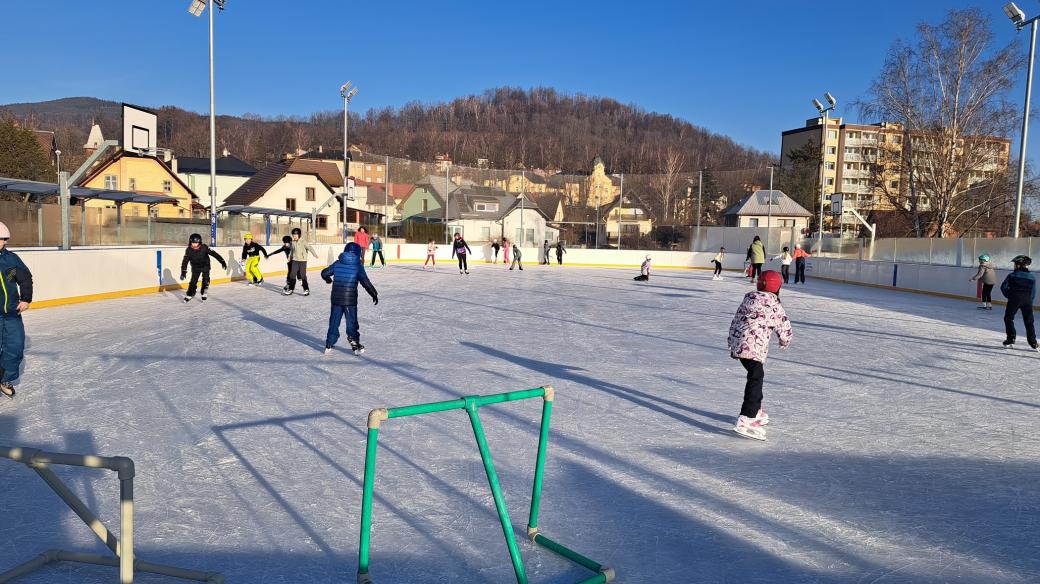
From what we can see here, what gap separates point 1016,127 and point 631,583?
31.8 metres

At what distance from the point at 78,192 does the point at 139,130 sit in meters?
5.83

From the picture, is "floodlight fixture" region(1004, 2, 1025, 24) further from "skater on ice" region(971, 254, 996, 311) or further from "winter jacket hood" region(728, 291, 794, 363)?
"winter jacket hood" region(728, 291, 794, 363)

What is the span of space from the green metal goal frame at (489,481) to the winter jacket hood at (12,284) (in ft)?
14.1

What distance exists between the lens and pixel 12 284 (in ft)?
17.9

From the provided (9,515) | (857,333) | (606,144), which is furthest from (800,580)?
(606,144)

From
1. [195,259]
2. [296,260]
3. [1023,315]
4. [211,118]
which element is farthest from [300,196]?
[1023,315]

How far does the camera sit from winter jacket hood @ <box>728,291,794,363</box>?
16.9ft

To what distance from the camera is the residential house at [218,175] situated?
62.0 metres

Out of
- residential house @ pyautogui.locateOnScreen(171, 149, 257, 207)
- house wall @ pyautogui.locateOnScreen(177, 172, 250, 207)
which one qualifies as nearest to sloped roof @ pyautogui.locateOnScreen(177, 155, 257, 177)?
residential house @ pyautogui.locateOnScreen(171, 149, 257, 207)

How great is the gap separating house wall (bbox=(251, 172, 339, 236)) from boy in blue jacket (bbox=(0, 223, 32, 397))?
142 ft

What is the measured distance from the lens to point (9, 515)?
3.47m

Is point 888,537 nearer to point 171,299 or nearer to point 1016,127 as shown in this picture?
point 171,299

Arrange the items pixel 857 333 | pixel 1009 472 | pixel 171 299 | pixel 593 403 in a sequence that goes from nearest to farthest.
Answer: pixel 1009 472 → pixel 593 403 → pixel 857 333 → pixel 171 299

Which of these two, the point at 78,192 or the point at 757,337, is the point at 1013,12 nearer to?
the point at 757,337
